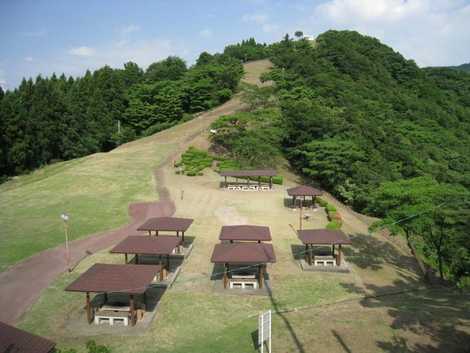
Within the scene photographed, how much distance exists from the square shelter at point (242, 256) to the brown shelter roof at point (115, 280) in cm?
315

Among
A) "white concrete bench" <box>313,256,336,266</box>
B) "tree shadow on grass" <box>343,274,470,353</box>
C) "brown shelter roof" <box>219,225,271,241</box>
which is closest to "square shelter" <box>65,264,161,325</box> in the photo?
"brown shelter roof" <box>219,225,271,241</box>

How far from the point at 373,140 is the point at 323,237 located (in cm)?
2956

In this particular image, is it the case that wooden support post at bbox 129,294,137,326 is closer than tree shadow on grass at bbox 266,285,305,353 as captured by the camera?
No

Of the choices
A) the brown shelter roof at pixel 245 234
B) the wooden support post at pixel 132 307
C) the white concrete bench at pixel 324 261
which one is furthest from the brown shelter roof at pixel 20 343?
the white concrete bench at pixel 324 261

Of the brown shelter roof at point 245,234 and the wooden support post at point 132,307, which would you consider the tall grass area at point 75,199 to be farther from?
the brown shelter roof at point 245,234

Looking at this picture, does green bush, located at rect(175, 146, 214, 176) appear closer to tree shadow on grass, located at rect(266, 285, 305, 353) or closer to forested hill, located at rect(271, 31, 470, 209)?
forested hill, located at rect(271, 31, 470, 209)

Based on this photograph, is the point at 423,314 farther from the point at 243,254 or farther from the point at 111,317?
the point at 111,317

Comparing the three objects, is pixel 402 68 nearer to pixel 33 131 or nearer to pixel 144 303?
pixel 33 131

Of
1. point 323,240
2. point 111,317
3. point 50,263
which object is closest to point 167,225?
point 50,263

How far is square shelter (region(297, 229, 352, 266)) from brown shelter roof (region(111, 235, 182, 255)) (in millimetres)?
6707

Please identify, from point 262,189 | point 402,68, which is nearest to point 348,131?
point 262,189

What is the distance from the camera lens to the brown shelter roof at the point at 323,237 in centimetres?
1980

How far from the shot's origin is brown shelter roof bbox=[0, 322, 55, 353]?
929cm

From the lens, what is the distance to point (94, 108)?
188ft
